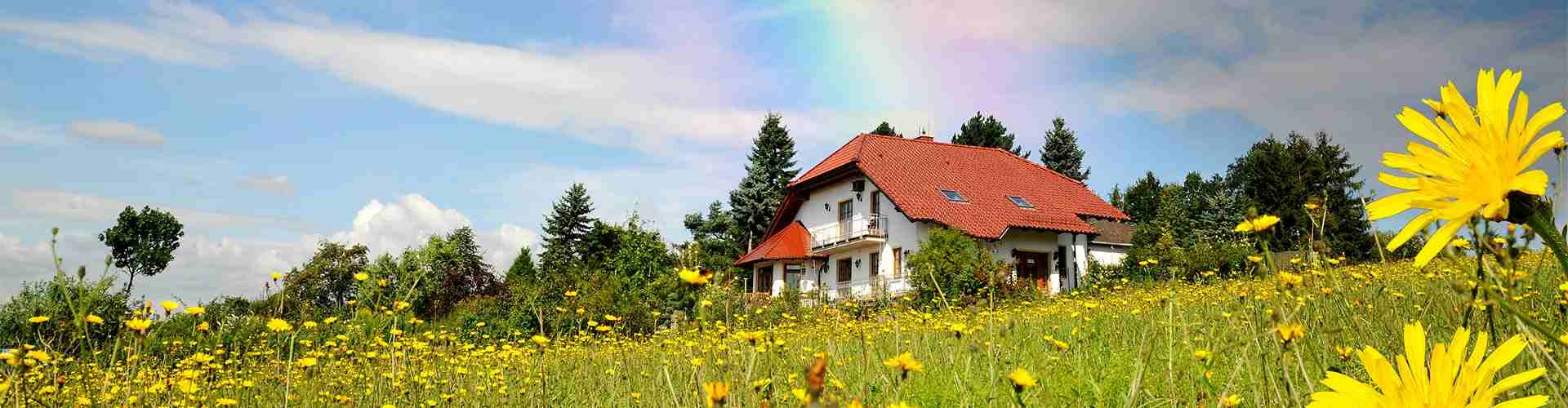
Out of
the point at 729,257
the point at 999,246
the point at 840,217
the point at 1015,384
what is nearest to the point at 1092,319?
the point at 1015,384

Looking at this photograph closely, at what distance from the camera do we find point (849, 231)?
90.5 feet

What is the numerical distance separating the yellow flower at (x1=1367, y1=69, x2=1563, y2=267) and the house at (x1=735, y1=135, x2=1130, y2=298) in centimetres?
2263

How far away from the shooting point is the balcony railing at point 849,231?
1031 inches

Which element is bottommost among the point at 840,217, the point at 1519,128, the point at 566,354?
the point at 566,354

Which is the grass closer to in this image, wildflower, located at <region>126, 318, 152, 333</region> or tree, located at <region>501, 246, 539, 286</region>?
wildflower, located at <region>126, 318, 152, 333</region>

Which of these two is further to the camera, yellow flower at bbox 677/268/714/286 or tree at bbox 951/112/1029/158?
tree at bbox 951/112/1029/158

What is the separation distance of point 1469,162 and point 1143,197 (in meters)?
53.9

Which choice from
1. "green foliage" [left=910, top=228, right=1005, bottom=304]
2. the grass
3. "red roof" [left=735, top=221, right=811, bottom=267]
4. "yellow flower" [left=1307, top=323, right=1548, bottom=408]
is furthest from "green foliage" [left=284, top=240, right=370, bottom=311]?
"yellow flower" [left=1307, top=323, right=1548, bottom=408]

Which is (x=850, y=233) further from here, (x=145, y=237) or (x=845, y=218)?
(x=145, y=237)

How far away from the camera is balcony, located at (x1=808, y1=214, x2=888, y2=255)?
2608 centimetres

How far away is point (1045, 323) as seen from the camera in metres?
7.34

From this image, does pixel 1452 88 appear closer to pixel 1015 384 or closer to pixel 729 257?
pixel 1015 384

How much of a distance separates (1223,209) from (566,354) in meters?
40.1

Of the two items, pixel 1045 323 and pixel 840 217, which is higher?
pixel 840 217
